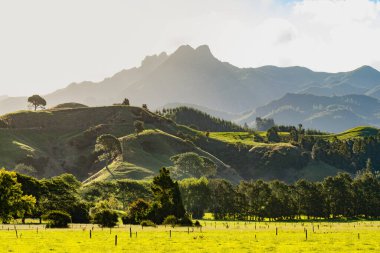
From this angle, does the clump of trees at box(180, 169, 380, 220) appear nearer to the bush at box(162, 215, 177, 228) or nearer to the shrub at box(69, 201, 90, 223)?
the bush at box(162, 215, 177, 228)

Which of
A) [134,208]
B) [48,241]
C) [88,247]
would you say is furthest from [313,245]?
[134,208]

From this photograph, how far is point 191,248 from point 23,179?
289ft

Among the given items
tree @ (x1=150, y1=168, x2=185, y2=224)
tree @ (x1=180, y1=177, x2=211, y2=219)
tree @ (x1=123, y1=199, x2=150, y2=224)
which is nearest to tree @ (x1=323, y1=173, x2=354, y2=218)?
tree @ (x1=180, y1=177, x2=211, y2=219)

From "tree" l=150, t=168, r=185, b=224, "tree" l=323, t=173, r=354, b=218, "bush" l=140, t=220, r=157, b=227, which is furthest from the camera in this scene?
"tree" l=323, t=173, r=354, b=218

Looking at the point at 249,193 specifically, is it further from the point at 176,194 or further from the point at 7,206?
the point at 7,206

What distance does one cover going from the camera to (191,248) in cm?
6353

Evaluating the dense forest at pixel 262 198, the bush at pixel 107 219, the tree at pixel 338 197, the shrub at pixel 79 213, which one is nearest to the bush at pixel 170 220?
the bush at pixel 107 219

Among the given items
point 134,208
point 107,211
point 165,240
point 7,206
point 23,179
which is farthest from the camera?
point 23,179

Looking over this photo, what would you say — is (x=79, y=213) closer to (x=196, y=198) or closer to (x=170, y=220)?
(x=170, y=220)

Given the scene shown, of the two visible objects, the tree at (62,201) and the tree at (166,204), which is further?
the tree at (62,201)

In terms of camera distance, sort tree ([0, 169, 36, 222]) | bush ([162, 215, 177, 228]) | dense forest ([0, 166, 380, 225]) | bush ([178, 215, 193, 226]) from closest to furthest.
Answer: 1. tree ([0, 169, 36, 222])
2. bush ([162, 215, 177, 228])
3. bush ([178, 215, 193, 226])
4. dense forest ([0, 166, 380, 225])

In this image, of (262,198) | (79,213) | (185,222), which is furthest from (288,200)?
(79,213)

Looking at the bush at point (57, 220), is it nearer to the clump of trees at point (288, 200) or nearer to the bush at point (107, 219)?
the bush at point (107, 219)

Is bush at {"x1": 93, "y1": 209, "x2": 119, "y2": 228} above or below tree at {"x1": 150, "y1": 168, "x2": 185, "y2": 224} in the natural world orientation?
below
